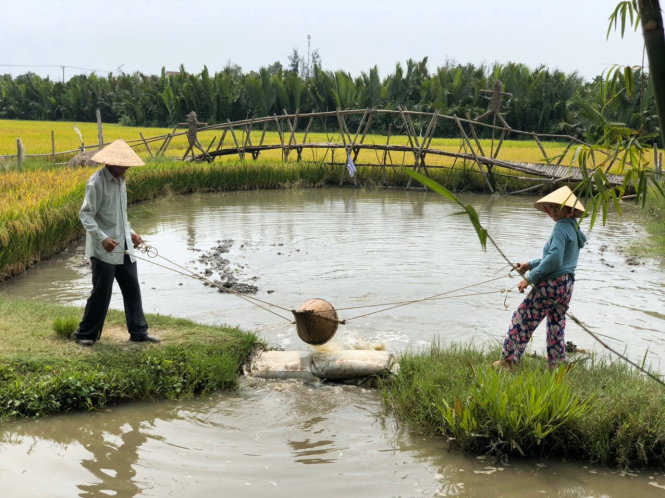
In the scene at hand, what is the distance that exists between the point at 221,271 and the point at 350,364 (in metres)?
4.50

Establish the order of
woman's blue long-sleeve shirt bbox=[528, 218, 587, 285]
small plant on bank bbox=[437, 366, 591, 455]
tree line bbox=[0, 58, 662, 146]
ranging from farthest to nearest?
tree line bbox=[0, 58, 662, 146]
woman's blue long-sleeve shirt bbox=[528, 218, 587, 285]
small plant on bank bbox=[437, 366, 591, 455]

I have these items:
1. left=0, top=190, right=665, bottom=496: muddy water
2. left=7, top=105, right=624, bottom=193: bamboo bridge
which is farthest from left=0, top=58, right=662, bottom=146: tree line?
left=0, top=190, right=665, bottom=496: muddy water

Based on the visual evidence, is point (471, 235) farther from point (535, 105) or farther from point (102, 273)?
point (535, 105)

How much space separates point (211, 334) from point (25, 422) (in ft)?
5.72

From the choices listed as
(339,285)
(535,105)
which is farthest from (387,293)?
(535,105)

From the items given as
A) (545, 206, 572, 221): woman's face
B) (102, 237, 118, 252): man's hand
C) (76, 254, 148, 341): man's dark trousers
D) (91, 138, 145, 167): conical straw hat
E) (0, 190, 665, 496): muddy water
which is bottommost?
(0, 190, 665, 496): muddy water

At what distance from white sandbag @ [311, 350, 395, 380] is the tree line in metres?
23.6

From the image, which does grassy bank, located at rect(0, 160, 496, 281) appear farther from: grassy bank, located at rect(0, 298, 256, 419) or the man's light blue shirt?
the man's light blue shirt

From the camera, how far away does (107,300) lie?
5.29 metres

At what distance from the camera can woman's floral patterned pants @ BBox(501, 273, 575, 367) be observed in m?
4.78

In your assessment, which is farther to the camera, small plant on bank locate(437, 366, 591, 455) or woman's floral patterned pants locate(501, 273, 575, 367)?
woman's floral patterned pants locate(501, 273, 575, 367)

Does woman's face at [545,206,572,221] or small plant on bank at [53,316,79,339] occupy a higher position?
woman's face at [545,206,572,221]

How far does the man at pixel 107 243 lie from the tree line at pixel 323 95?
76.6 feet

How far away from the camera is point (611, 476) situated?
376 centimetres
